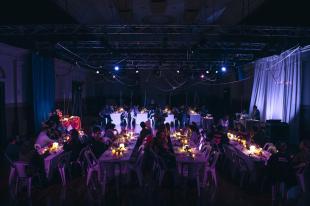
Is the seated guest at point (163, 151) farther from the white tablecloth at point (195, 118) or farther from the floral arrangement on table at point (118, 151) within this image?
the white tablecloth at point (195, 118)

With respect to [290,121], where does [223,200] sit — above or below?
below

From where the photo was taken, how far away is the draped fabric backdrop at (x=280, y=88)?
12141 millimetres

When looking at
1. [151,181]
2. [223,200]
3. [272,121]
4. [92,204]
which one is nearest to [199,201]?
[223,200]

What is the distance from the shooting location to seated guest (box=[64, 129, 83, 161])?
302 inches

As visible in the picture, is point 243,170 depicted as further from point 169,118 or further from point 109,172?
point 169,118

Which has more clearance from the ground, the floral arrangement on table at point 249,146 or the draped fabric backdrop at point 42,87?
the draped fabric backdrop at point 42,87

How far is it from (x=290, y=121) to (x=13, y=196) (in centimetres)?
1064

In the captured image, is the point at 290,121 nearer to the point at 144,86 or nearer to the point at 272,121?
the point at 272,121

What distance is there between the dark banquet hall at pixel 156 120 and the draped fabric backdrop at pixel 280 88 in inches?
1.9

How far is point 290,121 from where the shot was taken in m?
12.5

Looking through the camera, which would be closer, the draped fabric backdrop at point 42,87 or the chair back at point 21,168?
the chair back at point 21,168

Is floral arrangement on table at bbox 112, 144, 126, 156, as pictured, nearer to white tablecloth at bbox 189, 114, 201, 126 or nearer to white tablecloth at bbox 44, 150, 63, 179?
white tablecloth at bbox 44, 150, 63, 179

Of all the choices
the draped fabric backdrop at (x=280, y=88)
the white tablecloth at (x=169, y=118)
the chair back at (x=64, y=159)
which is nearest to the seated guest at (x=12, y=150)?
the chair back at (x=64, y=159)

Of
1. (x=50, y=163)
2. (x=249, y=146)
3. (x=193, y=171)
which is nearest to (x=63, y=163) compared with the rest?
(x=50, y=163)
